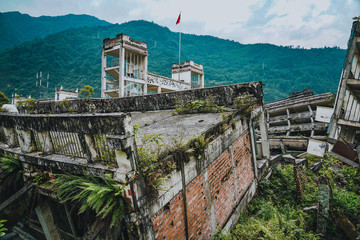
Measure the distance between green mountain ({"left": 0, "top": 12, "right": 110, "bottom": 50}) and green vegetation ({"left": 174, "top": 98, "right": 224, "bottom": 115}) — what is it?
436 feet

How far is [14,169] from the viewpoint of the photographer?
3.54 metres

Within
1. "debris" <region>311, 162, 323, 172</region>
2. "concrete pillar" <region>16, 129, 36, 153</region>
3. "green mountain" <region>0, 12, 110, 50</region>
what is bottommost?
"debris" <region>311, 162, 323, 172</region>

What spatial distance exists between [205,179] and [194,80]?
22.3 m

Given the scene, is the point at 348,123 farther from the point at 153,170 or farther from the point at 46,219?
the point at 46,219

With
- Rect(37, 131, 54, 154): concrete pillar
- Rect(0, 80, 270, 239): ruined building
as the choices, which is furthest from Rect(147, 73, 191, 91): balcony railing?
Rect(37, 131, 54, 154): concrete pillar

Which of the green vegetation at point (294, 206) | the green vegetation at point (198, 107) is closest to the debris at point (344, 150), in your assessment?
the green vegetation at point (294, 206)

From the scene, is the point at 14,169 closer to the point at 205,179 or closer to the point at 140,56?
the point at 205,179

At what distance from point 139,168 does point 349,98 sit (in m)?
10.5

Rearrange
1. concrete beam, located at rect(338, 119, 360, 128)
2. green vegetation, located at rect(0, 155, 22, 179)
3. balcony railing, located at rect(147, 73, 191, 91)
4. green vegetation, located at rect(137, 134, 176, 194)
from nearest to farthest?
1. green vegetation, located at rect(137, 134, 176, 194)
2. green vegetation, located at rect(0, 155, 22, 179)
3. concrete beam, located at rect(338, 119, 360, 128)
4. balcony railing, located at rect(147, 73, 191, 91)

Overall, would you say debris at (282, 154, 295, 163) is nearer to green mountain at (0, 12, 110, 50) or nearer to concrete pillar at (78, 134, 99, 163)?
concrete pillar at (78, 134, 99, 163)

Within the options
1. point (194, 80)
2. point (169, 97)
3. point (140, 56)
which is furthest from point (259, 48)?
point (169, 97)

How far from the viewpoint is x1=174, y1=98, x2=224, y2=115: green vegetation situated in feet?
17.4

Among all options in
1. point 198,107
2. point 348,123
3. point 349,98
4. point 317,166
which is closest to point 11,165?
point 198,107

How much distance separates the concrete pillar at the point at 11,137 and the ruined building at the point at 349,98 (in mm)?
11463
